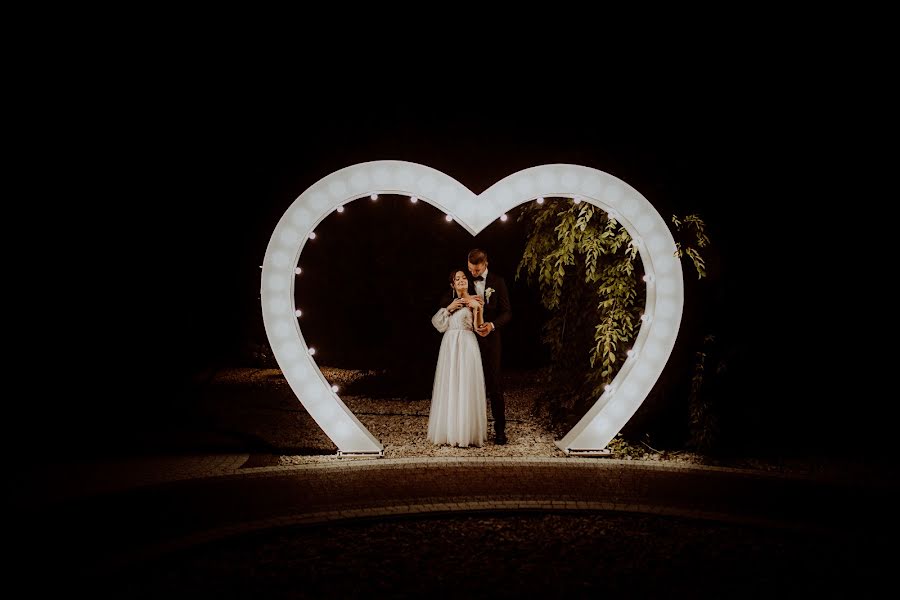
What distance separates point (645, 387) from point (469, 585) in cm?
328

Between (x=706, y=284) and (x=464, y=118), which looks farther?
(x=464, y=118)

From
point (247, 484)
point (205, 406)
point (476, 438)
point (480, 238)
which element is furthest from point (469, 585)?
point (480, 238)

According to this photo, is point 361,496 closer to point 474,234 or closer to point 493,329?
point 493,329

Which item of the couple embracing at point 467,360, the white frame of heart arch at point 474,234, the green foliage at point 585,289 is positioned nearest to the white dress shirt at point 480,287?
the couple embracing at point 467,360

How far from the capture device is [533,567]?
4230mm

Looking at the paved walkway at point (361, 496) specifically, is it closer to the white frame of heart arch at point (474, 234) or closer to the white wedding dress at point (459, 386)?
the white frame of heart arch at point (474, 234)

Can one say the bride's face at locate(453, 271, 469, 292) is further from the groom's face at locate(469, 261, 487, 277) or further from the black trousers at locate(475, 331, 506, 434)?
the black trousers at locate(475, 331, 506, 434)

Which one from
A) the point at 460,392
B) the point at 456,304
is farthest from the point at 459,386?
the point at 456,304

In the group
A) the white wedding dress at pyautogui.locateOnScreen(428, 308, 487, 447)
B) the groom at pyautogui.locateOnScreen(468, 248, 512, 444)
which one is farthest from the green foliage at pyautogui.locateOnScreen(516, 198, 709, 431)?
the white wedding dress at pyautogui.locateOnScreen(428, 308, 487, 447)

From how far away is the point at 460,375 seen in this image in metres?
7.01

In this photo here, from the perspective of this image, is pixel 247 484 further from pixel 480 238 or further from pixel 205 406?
pixel 480 238

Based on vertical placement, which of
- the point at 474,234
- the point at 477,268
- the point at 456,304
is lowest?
the point at 456,304

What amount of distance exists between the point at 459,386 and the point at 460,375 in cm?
11

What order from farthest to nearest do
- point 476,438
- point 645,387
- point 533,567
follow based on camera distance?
point 476,438 < point 645,387 < point 533,567
